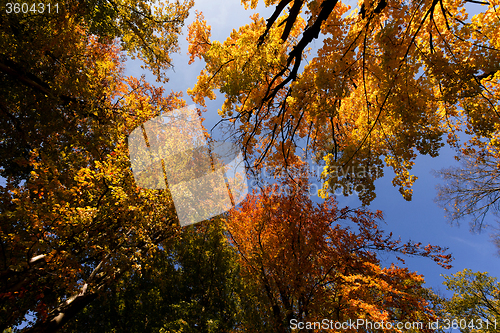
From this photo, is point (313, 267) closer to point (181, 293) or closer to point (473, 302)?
point (181, 293)

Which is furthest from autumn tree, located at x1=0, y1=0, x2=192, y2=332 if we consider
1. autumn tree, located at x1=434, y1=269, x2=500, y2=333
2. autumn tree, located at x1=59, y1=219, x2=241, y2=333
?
autumn tree, located at x1=434, y1=269, x2=500, y2=333

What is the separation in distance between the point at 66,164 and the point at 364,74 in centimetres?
676

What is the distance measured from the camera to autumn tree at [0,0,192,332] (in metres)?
3.66

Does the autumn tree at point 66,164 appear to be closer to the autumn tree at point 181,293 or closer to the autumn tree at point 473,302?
the autumn tree at point 181,293

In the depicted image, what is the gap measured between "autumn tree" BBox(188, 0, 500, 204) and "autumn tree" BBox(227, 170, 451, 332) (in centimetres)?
228

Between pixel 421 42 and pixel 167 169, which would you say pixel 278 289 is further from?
pixel 421 42

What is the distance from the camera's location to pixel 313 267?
19.6 feet

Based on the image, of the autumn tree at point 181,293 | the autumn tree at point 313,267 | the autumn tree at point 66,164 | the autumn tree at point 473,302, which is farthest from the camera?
the autumn tree at point 473,302

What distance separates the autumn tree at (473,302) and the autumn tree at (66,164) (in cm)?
1599

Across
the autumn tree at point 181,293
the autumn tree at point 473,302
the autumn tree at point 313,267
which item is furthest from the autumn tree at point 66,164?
the autumn tree at point 473,302

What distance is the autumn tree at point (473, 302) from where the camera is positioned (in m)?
10.6

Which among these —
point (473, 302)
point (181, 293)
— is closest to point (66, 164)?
point (181, 293)

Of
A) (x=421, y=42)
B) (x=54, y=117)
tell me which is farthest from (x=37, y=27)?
(x=421, y=42)

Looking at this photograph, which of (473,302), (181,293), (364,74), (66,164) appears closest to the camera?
(364,74)
